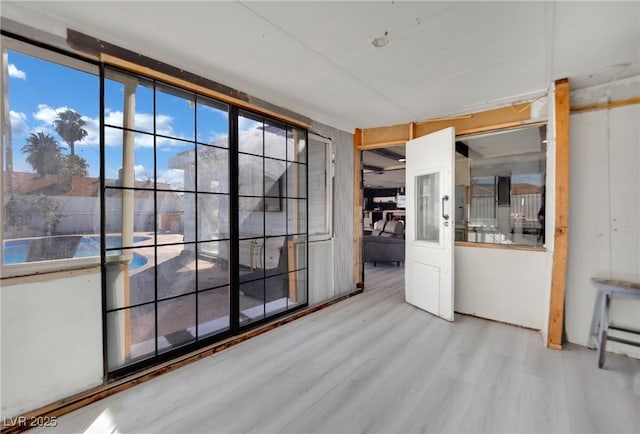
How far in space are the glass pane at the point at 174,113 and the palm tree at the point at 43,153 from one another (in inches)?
24.8

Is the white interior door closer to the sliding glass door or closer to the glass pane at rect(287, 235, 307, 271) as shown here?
the glass pane at rect(287, 235, 307, 271)

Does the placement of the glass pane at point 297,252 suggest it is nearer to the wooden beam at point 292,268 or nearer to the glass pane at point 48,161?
the wooden beam at point 292,268

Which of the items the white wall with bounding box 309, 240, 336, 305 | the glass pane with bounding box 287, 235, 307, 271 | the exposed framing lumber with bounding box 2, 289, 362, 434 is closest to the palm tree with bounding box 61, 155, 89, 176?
the exposed framing lumber with bounding box 2, 289, 362, 434

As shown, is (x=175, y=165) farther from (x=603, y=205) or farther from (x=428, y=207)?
(x=603, y=205)

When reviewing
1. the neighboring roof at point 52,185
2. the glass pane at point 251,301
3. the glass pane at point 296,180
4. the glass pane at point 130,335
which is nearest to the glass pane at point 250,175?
the glass pane at point 296,180

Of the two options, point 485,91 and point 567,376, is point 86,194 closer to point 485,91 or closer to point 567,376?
point 485,91

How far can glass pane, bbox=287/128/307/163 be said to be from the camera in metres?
3.26

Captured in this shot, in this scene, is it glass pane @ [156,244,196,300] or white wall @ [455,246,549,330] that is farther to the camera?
white wall @ [455,246,549,330]

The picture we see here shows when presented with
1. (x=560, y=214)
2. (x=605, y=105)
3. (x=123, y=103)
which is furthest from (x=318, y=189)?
(x=605, y=105)

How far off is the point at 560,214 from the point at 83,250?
3.85 metres

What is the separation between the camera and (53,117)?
1784 millimetres

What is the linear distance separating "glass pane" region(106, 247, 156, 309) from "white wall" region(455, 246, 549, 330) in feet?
10.7

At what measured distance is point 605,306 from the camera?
2.27m

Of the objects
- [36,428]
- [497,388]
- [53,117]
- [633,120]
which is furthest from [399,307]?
[53,117]
